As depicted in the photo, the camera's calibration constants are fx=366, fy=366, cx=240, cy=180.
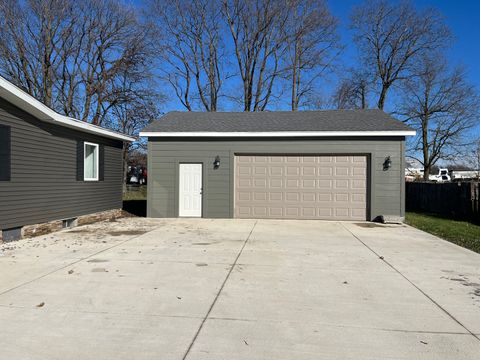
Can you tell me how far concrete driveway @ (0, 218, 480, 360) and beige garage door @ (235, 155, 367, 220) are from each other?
14.5 feet

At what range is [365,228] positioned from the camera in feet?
34.4

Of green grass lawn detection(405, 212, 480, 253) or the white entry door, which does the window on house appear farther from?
green grass lawn detection(405, 212, 480, 253)

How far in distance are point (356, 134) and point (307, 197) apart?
262 cm

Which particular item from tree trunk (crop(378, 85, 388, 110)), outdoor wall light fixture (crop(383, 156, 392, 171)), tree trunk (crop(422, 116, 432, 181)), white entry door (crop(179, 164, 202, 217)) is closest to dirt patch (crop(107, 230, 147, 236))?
white entry door (crop(179, 164, 202, 217))

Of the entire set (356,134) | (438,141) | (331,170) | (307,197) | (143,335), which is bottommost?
(143,335)

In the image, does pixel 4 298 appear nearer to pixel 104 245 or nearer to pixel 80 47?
pixel 104 245

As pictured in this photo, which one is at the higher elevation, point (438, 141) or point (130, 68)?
point (130, 68)

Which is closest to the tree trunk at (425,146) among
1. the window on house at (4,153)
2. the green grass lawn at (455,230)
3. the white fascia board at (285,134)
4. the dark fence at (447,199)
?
the dark fence at (447,199)

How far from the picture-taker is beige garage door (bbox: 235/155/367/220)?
40.1 ft

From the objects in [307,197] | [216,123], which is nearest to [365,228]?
[307,197]

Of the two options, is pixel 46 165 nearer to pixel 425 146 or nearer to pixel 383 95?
pixel 383 95

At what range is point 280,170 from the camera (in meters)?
12.5

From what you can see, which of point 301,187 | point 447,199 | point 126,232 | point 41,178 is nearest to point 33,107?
point 41,178

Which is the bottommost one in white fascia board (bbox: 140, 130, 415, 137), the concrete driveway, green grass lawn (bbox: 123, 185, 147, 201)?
the concrete driveway
